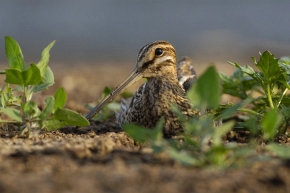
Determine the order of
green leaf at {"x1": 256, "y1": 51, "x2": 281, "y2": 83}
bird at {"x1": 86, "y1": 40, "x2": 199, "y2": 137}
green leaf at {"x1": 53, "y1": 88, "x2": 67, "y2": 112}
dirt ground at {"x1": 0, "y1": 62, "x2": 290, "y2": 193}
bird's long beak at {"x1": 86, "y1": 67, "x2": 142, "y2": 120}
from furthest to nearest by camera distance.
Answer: bird's long beak at {"x1": 86, "y1": 67, "x2": 142, "y2": 120}
bird at {"x1": 86, "y1": 40, "x2": 199, "y2": 137}
green leaf at {"x1": 256, "y1": 51, "x2": 281, "y2": 83}
green leaf at {"x1": 53, "y1": 88, "x2": 67, "y2": 112}
dirt ground at {"x1": 0, "y1": 62, "x2": 290, "y2": 193}

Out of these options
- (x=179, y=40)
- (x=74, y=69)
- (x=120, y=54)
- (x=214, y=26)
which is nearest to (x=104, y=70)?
(x=74, y=69)

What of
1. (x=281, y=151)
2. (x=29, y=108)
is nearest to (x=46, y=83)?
(x=29, y=108)

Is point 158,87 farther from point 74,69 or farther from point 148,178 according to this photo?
point 74,69

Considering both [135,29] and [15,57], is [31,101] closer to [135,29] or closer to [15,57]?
[15,57]

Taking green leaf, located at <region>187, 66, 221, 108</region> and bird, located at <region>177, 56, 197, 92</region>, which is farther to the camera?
bird, located at <region>177, 56, 197, 92</region>

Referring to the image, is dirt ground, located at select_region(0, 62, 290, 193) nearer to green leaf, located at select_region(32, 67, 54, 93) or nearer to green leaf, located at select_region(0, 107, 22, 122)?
green leaf, located at select_region(0, 107, 22, 122)

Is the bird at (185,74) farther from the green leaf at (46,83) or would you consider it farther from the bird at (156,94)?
the green leaf at (46,83)

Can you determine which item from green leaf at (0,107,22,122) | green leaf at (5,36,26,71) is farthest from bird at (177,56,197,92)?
green leaf at (0,107,22,122)
